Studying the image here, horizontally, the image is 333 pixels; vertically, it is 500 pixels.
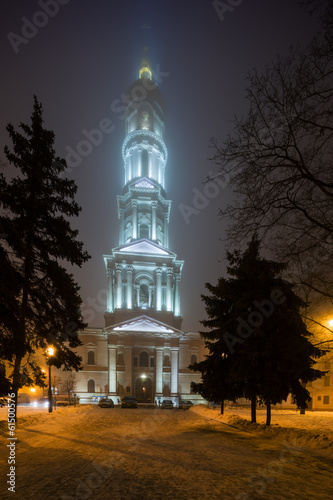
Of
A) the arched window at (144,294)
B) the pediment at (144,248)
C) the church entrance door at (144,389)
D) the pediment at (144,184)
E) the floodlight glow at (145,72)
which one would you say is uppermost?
the floodlight glow at (145,72)

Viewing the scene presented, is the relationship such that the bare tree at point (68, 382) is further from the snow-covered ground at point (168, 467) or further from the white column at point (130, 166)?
the snow-covered ground at point (168, 467)

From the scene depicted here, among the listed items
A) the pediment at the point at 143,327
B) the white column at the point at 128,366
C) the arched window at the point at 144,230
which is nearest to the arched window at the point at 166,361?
the pediment at the point at 143,327

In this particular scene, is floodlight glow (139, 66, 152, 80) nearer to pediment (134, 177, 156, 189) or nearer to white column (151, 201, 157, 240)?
pediment (134, 177, 156, 189)

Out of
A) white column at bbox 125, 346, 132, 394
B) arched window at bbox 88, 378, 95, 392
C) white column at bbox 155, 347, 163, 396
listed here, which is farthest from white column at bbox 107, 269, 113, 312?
arched window at bbox 88, 378, 95, 392

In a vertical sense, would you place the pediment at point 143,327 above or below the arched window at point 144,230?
below

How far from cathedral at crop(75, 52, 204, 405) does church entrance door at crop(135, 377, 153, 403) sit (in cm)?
13

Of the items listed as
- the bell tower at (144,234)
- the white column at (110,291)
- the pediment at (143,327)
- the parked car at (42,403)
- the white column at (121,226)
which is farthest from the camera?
the white column at (121,226)

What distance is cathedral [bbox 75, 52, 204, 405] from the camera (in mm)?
46875

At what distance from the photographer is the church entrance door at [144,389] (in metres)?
46.5

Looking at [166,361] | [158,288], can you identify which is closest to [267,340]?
[166,361]

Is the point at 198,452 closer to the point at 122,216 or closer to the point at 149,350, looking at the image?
the point at 149,350

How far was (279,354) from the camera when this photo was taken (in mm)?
13609

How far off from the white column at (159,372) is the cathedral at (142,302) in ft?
0.16

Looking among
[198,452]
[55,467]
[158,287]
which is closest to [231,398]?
[198,452]
